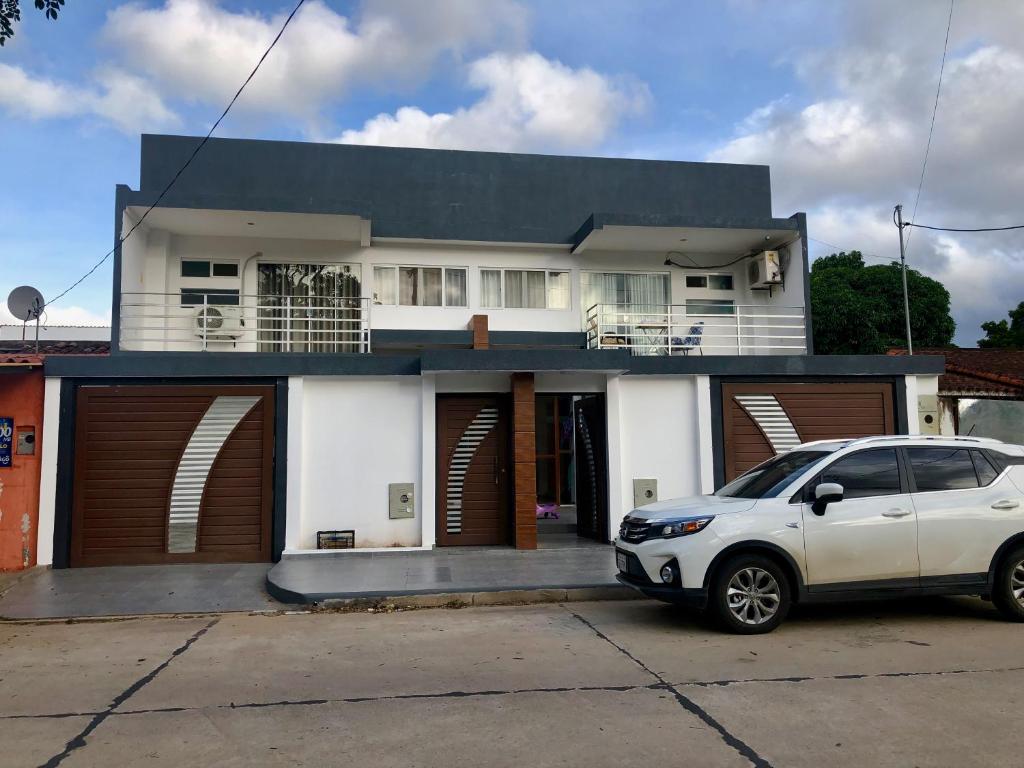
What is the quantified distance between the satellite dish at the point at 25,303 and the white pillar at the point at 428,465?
22.0 ft

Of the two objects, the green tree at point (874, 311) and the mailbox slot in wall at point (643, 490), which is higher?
the green tree at point (874, 311)

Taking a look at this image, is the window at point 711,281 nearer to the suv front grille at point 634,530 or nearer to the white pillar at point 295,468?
the white pillar at point 295,468

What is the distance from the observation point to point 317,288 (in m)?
15.8

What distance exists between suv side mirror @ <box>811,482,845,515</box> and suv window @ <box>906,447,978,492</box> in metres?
0.88

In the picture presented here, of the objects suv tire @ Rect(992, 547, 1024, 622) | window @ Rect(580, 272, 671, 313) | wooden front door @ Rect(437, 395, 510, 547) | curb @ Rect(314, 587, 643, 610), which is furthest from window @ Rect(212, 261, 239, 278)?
suv tire @ Rect(992, 547, 1024, 622)

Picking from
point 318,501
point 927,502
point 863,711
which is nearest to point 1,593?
point 318,501

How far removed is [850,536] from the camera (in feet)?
23.5

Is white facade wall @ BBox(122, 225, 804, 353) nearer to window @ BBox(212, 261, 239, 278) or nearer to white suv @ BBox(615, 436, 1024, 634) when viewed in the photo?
window @ BBox(212, 261, 239, 278)

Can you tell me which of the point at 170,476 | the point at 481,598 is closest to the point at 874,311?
the point at 481,598

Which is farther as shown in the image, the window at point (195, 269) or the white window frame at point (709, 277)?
the white window frame at point (709, 277)

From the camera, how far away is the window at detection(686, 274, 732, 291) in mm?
17119

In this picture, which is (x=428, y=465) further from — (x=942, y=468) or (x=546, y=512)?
(x=942, y=468)

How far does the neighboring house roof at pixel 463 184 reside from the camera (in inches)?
611

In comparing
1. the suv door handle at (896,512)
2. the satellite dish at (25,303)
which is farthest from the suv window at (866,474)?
the satellite dish at (25,303)
